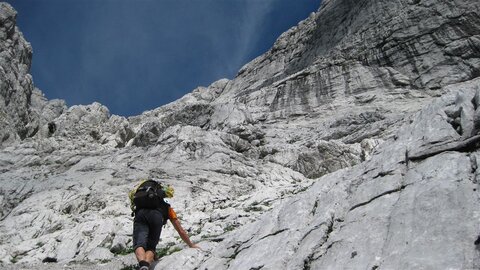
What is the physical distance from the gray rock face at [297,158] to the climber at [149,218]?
0.56m

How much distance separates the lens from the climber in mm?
10750

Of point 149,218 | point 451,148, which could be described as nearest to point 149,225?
point 149,218

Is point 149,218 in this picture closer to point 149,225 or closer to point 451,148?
point 149,225

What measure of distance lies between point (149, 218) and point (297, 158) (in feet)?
82.8

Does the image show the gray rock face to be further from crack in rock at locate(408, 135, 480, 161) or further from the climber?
the climber

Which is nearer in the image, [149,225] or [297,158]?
[149,225]

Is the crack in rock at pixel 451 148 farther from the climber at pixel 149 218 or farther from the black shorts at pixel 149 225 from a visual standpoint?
the black shorts at pixel 149 225

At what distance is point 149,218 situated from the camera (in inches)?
438

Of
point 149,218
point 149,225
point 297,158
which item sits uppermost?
point 297,158

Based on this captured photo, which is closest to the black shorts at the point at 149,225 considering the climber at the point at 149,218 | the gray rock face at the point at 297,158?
the climber at the point at 149,218

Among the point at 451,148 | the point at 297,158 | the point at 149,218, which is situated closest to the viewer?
the point at 451,148

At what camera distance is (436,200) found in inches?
314

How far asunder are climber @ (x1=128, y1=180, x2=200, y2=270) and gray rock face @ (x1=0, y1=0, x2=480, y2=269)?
22.2 inches

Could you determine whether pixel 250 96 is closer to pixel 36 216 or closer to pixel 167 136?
pixel 167 136
